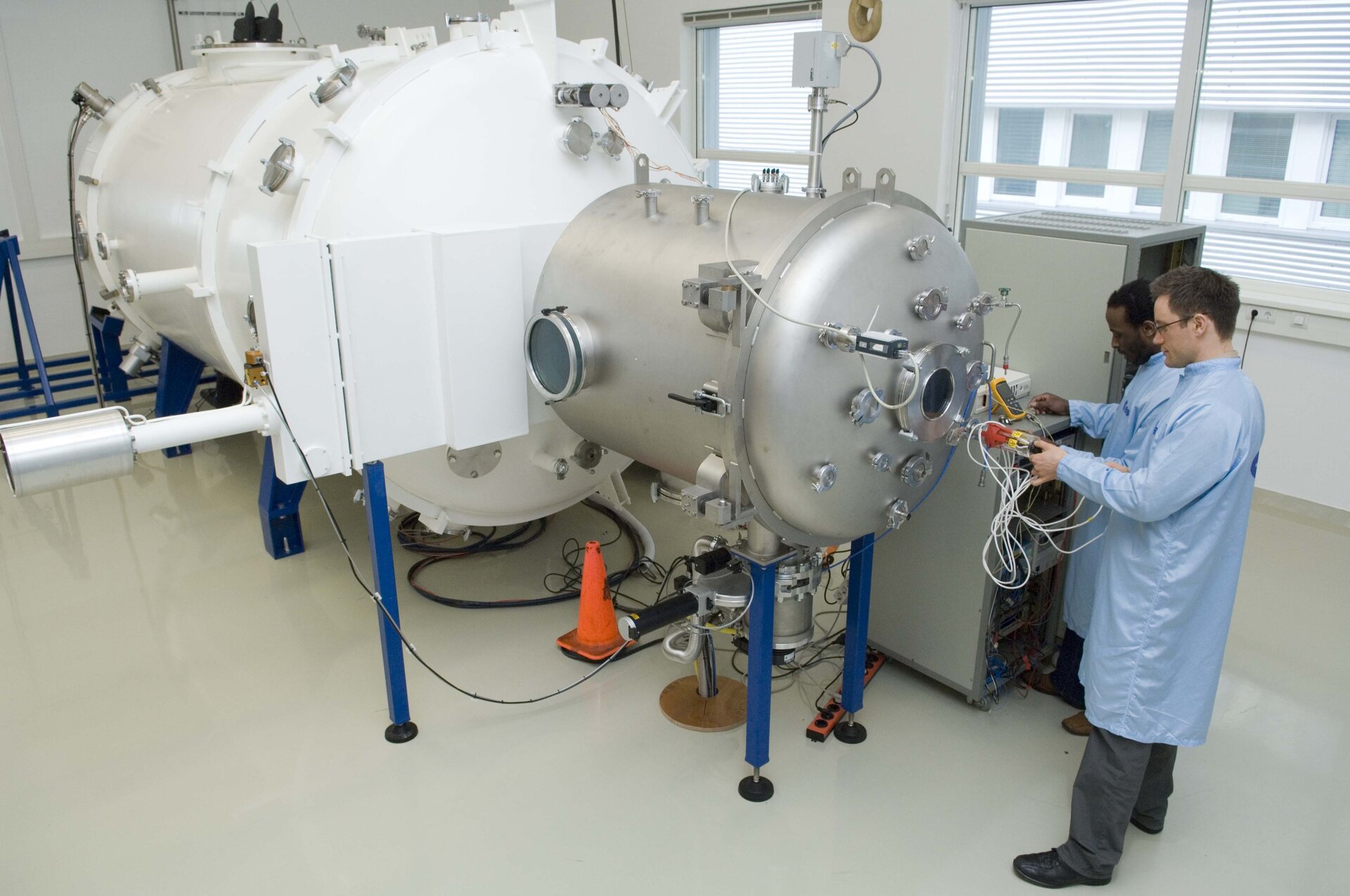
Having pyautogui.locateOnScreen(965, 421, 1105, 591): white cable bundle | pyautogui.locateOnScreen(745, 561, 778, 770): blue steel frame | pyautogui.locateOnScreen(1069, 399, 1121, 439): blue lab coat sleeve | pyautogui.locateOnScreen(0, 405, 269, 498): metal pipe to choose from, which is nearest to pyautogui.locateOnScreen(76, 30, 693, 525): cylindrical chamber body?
pyautogui.locateOnScreen(0, 405, 269, 498): metal pipe

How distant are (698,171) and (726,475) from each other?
1628 millimetres

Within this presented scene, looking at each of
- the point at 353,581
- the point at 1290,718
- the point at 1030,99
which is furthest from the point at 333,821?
the point at 1030,99

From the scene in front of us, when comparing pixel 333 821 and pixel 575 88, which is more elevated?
pixel 575 88

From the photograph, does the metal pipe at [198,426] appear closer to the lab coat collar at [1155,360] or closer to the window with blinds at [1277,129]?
the lab coat collar at [1155,360]

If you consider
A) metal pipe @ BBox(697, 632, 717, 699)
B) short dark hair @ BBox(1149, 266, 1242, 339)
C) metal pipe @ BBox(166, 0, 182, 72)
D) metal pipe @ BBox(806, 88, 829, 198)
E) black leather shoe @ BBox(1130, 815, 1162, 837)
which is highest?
metal pipe @ BBox(166, 0, 182, 72)

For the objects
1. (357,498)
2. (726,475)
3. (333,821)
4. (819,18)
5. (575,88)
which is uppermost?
(819,18)

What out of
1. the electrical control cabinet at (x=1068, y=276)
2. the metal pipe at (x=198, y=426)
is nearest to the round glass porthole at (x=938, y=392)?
the electrical control cabinet at (x=1068, y=276)

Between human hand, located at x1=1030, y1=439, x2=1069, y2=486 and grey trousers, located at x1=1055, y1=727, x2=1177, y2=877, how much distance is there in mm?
572

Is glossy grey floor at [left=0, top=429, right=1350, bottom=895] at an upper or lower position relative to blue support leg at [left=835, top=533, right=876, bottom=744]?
lower

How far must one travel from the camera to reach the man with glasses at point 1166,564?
6.25ft

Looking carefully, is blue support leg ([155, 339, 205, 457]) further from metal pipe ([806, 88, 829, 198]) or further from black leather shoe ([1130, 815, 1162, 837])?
black leather shoe ([1130, 815, 1162, 837])

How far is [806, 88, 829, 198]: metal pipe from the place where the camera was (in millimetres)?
2354

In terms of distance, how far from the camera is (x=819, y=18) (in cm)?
593

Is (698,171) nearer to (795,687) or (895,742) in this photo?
(795,687)
